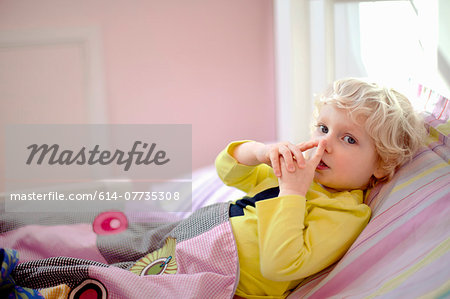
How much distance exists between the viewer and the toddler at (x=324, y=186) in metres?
0.76

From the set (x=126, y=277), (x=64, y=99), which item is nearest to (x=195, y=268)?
(x=126, y=277)

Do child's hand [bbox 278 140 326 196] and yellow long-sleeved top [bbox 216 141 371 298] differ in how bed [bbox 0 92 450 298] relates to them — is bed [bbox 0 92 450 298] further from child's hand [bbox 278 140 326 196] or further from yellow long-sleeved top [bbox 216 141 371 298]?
child's hand [bbox 278 140 326 196]

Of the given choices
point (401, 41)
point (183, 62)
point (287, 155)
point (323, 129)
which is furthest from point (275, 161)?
point (183, 62)

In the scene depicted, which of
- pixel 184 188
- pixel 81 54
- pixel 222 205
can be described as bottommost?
pixel 184 188

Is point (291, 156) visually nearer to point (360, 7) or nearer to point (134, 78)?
point (360, 7)

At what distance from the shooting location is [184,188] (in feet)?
5.00

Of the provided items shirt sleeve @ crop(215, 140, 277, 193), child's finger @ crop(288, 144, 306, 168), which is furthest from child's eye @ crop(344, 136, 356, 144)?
shirt sleeve @ crop(215, 140, 277, 193)

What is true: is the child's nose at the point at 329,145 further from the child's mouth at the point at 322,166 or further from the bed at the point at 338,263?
the bed at the point at 338,263

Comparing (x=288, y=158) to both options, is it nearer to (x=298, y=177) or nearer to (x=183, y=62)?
(x=298, y=177)

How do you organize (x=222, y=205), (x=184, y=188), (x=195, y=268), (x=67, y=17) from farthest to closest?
(x=67, y=17) → (x=184, y=188) → (x=222, y=205) → (x=195, y=268)

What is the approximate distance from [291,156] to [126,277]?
0.38 m

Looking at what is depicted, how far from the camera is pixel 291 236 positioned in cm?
74

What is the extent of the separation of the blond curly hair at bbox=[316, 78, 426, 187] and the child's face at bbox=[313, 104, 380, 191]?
15mm

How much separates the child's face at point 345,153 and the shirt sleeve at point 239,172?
17cm
